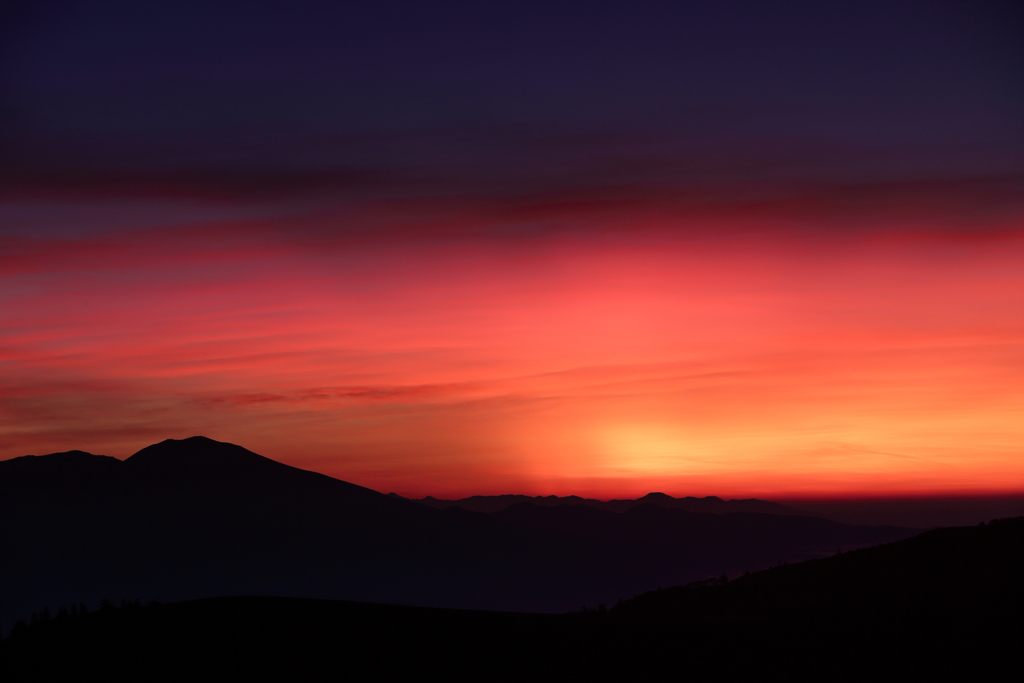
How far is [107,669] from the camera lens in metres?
18.5

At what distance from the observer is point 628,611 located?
22766 mm

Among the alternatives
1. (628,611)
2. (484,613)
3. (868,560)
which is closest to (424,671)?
(484,613)

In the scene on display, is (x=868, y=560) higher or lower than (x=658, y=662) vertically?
higher

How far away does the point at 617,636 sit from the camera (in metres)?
20.4

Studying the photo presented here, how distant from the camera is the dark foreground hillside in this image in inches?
725

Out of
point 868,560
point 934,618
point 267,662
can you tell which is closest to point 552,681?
point 267,662

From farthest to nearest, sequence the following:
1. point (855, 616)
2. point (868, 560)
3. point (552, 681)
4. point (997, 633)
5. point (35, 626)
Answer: point (868, 560) < point (35, 626) < point (855, 616) < point (997, 633) < point (552, 681)

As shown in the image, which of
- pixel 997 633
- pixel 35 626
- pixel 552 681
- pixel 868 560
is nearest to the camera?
pixel 552 681

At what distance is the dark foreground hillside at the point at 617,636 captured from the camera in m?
18.4

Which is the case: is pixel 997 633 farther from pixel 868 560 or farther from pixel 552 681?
pixel 552 681

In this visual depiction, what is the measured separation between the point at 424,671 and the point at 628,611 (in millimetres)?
6068

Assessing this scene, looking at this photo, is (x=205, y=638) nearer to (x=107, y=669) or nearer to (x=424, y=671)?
(x=107, y=669)

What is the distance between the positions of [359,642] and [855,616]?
10836mm

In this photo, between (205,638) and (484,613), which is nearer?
(205,638)
